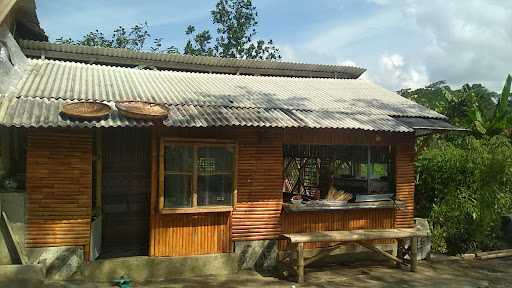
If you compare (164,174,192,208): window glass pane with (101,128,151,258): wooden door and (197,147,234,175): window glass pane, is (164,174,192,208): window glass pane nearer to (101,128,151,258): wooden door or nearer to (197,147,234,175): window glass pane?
(197,147,234,175): window glass pane

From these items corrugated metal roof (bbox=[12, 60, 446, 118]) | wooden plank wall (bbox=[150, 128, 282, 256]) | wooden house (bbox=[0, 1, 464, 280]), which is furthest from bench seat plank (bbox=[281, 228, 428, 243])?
corrugated metal roof (bbox=[12, 60, 446, 118])

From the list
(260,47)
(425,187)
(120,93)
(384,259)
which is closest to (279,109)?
(120,93)

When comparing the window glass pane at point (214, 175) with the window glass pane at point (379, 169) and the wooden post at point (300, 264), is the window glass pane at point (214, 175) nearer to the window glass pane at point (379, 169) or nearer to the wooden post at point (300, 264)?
the wooden post at point (300, 264)

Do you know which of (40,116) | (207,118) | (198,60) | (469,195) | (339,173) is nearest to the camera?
(40,116)

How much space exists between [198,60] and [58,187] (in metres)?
6.24

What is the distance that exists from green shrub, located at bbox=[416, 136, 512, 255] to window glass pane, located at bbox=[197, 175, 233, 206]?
551 centimetres

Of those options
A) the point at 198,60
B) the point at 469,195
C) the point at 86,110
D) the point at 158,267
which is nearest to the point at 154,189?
the point at 158,267

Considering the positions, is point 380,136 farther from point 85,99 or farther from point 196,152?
point 85,99

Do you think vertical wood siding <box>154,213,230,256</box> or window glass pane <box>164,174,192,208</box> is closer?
window glass pane <box>164,174,192,208</box>

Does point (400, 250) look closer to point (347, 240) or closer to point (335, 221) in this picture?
point (335, 221)

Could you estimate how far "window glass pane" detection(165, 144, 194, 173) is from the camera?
757cm

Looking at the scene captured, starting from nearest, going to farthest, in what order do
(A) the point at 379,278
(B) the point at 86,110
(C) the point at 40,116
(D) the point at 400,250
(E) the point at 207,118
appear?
(C) the point at 40,116 < (B) the point at 86,110 < (E) the point at 207,118 < (A) the point at 379,278 < (D) the point at 400,250

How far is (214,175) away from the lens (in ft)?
25.8

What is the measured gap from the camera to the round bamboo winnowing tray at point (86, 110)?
262 inches
